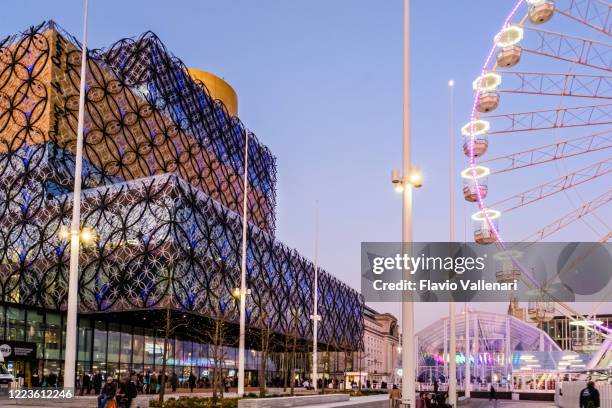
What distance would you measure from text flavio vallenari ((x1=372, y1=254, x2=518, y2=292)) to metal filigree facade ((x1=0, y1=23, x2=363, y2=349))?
50.9 feet

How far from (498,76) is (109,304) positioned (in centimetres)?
3711

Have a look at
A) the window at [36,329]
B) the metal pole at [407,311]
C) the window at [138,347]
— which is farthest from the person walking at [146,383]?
the metal pole at [407,311]

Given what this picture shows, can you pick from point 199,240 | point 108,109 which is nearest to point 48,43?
point 108,109

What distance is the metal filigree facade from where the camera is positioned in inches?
2359

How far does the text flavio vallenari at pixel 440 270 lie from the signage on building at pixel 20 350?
27.3m

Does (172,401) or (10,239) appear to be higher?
(10,239)

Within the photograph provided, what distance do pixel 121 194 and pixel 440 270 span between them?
26.4m

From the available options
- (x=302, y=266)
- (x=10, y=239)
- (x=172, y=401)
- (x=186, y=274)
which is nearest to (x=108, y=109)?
(x=10, y=239)

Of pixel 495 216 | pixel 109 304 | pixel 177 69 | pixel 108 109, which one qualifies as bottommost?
pixel 109 304

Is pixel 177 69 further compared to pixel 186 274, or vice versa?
pixel 177 69

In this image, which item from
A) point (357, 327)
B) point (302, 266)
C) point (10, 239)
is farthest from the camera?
point (357, 327)

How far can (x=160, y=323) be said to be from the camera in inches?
2859

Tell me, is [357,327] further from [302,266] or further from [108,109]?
[108,109]

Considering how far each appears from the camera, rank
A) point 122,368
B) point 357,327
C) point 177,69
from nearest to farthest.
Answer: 1. point 122,368
2. point 177,69
3. point 357,327
